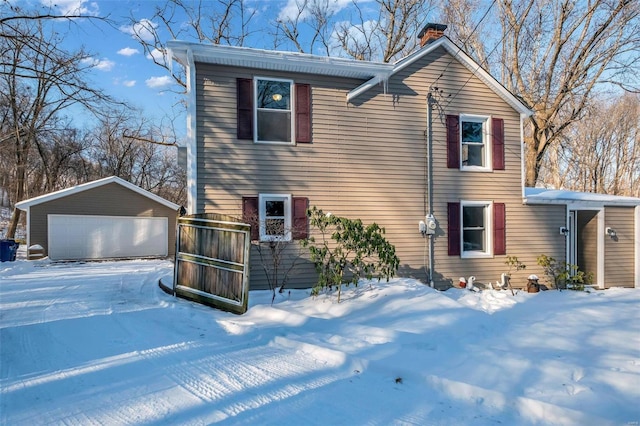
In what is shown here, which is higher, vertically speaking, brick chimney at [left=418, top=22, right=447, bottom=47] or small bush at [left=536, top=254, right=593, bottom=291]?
brick chimney at [left=418, top=22, right=447, bottom=47]

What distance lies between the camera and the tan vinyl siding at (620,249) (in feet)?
33.0

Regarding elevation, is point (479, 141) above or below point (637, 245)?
above

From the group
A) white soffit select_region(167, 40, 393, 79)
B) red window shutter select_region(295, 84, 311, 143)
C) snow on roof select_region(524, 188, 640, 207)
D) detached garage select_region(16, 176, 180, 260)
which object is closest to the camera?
white soffit select_region(167, 40, 393, 79)

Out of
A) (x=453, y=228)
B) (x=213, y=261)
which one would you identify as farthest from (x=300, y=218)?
(x=453, y=228)

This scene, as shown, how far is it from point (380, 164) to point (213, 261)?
451 centimetres

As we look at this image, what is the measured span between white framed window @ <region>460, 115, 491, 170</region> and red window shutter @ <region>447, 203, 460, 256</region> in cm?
122

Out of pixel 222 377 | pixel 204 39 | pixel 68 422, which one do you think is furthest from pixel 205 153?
pixel 204 39

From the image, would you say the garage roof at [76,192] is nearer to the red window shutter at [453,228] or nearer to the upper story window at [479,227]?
the red window shutter at [453,228]

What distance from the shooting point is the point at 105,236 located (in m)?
15.7

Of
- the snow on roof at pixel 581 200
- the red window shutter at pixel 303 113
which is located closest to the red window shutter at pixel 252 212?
the red window shutter at pixel 303 113

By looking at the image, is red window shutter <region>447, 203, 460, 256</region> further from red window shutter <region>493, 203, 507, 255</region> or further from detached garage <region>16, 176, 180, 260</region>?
detached garage <region>16, 176, 180, 260</region>

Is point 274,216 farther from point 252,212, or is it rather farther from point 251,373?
point 251,373

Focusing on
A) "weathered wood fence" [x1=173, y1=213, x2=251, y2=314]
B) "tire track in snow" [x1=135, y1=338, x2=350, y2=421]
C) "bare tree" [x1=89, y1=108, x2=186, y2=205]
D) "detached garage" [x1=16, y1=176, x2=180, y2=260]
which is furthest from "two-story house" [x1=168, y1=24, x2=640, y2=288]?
"bare tree" [x1=89, y1=108, x2=186, y2=205]

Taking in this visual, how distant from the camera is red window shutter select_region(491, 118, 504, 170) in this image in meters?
9.55
